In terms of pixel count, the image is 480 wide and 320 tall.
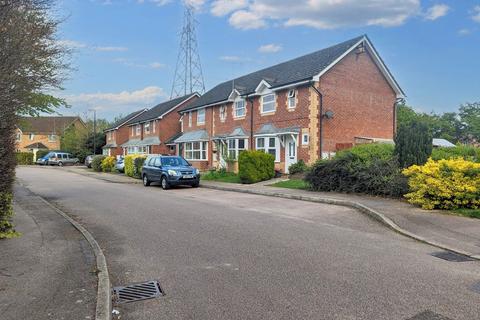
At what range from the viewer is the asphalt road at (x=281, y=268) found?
451cm

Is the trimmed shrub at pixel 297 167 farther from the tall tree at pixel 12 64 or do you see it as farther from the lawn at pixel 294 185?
the tall tree at pixel 12 64

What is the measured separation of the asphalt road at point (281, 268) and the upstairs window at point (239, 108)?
19310mm

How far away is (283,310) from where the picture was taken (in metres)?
4.43

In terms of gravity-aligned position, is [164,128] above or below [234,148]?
above

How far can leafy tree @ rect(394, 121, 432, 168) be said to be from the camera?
14.9 metres

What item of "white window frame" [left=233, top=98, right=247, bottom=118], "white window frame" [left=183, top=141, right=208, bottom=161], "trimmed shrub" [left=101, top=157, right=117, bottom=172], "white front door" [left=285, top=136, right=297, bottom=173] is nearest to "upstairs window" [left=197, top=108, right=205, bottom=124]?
"white window frame" [left=183, top=141, right=208, bottom=161]

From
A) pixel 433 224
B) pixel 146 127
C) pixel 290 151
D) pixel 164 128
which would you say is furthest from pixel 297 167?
pixel 146 127

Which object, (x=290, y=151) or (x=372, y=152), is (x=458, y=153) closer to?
(x=372, y=152)

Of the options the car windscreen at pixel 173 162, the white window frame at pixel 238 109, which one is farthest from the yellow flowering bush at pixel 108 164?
the car windscreen at pixel 173 162

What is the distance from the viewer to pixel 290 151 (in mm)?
24672

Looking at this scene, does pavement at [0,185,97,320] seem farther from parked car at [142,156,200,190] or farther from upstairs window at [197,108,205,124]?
upstairs window at [197,108,205,124]

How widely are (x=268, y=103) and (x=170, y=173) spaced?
31.3 ft

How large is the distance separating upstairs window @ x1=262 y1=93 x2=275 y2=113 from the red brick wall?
13.5ft

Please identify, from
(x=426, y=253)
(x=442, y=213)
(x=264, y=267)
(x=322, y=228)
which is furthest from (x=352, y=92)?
(x=264, y=267)
